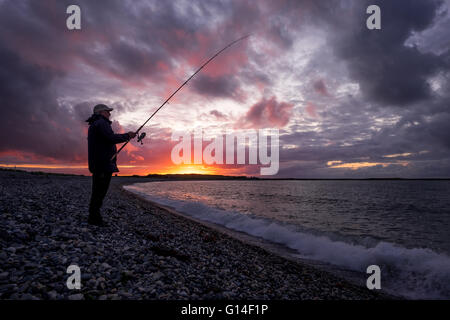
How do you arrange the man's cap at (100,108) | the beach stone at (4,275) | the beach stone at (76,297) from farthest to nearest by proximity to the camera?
1. the man's cap at (100,108)
2. the beach stone at (4,275)
3. the beach stone at (76,297)

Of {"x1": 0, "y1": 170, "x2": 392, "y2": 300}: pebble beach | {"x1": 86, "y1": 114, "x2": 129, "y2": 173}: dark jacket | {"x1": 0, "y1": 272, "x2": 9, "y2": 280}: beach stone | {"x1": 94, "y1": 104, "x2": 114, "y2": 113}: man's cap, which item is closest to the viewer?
{"x1": 0, "y1": 272, "x2": 9, "y2": 280}: beach stone

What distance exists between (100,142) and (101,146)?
0.13 m

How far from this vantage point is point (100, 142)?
7293mm

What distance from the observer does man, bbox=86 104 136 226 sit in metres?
7.18

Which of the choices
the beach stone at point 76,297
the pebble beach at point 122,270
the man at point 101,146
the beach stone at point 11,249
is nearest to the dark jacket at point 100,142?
the man at point 101,146

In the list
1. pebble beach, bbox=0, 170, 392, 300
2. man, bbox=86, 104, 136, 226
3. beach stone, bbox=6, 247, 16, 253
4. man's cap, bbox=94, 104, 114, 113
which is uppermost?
man's cap, bbox=94, 104, 114, 113

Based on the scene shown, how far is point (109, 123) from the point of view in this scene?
7.55 meters

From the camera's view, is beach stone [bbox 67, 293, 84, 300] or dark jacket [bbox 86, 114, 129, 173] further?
dark jacket [bbox 86, 114, 129, 173]

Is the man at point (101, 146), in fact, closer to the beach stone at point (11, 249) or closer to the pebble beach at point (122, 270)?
the pebble beach at point (122, 270)

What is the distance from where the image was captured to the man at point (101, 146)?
7.18 m

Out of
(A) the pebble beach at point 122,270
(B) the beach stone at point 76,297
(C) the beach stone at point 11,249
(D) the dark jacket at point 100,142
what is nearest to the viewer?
(B) the beach stone at point 76,297

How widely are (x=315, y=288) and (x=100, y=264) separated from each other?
658cm

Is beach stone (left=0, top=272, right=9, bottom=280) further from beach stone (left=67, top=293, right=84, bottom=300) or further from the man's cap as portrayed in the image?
the man's cap

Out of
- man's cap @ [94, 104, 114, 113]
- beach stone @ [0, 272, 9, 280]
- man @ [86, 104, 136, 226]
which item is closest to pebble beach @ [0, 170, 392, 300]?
beach stone @ [0, 272, 9, 280]
